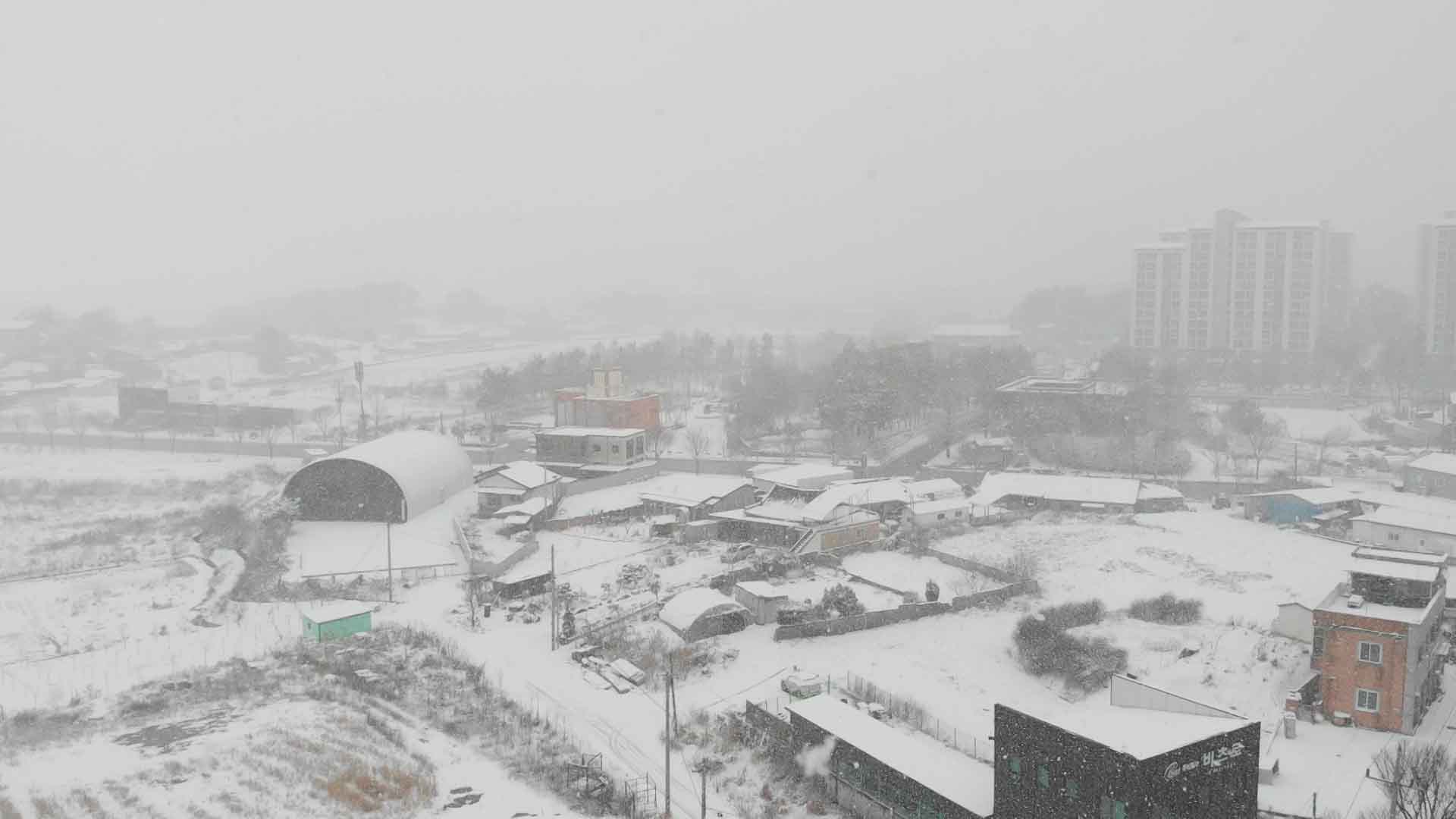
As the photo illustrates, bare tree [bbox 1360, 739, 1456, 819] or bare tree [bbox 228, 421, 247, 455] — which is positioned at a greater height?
bare tree [bbox 228, 421, 247, 455]

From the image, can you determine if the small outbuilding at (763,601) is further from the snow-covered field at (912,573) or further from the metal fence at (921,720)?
the metal fence at (921,720)

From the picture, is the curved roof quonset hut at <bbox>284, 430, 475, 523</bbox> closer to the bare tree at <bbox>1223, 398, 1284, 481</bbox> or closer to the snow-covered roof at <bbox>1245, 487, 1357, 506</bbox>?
the snow-covered roof at <bbox>1245, 487, 1357, 506</bbox>

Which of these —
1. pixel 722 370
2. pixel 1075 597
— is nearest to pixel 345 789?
pixel 1075 597

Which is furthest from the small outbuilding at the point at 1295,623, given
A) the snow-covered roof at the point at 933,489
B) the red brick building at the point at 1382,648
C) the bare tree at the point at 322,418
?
the bare tree at the point at 322,418

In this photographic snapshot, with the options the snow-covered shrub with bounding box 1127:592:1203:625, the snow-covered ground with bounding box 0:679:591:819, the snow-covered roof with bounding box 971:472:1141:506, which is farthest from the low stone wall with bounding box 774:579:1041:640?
the snow-covered roof with bounding box 971:472:1141:506

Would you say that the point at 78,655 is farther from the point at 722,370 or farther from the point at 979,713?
the point at 722,370
